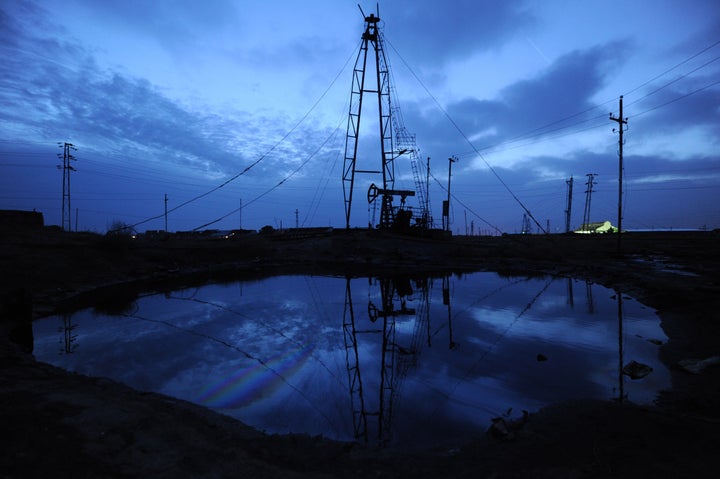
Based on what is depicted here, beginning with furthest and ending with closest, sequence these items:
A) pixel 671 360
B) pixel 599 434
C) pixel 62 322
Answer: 1. pixel 62 322
2. pixel 671 360
3. pixel 599 434

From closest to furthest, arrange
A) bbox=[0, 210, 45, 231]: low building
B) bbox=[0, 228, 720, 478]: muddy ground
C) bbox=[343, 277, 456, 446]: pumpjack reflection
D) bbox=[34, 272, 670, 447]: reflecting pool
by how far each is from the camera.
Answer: bbox=[0, 228, 720, 478]: muddy ground, bbox=[343, 277, 456, 446]: pumpjack reflection, bbox=[34, 272, 670, 447]: reflecting pool, bbox=[0, 210, 45, 231]: low building

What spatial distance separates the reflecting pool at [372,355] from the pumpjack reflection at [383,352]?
0.13 feet

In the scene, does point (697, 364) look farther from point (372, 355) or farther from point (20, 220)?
point (20, 220)

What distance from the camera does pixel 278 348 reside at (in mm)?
10055

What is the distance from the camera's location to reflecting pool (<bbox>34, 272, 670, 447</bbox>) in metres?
6.37

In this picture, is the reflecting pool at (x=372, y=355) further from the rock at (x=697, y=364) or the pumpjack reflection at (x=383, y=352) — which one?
the rock at (x=697, y=364)

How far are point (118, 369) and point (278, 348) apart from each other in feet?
12.3

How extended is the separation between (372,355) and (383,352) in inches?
15.5

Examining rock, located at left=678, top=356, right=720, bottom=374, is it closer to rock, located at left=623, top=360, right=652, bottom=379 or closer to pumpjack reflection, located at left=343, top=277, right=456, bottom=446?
rock, located at left=623, top=360, right=652, bottom=379

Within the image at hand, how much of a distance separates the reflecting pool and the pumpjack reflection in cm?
4

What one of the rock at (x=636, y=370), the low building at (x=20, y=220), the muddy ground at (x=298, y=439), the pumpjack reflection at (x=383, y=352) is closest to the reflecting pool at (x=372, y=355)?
the pumpjack reflection at (x=383, y=352)

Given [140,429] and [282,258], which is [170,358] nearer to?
[140,429]

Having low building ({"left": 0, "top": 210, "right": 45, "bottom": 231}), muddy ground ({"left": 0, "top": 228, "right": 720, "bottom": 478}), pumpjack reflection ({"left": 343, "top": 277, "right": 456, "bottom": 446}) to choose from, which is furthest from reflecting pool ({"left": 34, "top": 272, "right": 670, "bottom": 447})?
low building ({"left": 0, "top": 210, "right": 45, "bottom": 231})

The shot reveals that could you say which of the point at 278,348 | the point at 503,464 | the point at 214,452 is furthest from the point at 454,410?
the point at 278,348
